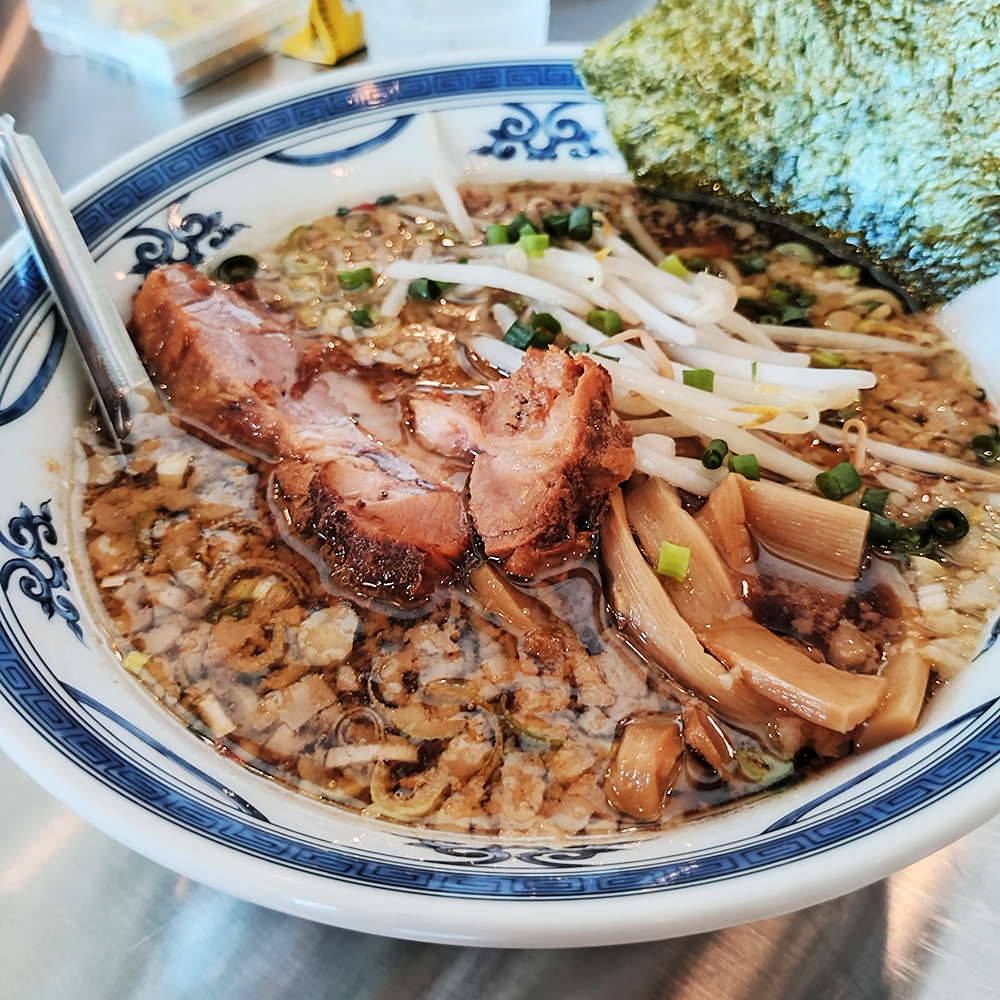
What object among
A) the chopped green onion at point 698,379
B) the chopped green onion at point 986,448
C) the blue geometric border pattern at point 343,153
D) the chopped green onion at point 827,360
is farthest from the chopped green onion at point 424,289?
the chopped green onion at point 986,448

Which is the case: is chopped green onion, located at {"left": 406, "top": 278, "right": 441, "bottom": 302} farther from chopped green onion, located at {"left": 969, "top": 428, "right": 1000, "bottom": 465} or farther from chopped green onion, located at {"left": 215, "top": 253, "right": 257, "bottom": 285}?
chopped green onion, located at {"left": 969, "top": 428, "right": 1000, "bottom": 465}

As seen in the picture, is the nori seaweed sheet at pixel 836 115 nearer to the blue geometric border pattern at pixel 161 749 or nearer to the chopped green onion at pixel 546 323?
the chopped green onion at pixel 546 323

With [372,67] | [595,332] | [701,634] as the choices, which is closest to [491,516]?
[701,634]

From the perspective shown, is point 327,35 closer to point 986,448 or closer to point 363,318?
point 363,318

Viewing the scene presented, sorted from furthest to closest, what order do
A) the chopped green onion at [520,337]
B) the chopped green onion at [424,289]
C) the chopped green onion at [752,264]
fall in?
1. the chopped green onion at [752,264]
2. the chopped green onion at [424,289]
3. the chopped green onion at [520,337]

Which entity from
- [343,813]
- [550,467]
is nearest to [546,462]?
[550,467]

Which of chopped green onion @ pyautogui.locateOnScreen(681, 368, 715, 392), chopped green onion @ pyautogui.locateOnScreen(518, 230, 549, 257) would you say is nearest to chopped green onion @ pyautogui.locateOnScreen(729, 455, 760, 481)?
chopped green onion @ pyautogui.locateOnScreen(681, 368, 715, 392)

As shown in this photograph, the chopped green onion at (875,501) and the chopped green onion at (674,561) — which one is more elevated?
the chopped green onion at (674,561)
